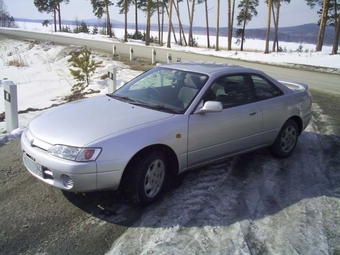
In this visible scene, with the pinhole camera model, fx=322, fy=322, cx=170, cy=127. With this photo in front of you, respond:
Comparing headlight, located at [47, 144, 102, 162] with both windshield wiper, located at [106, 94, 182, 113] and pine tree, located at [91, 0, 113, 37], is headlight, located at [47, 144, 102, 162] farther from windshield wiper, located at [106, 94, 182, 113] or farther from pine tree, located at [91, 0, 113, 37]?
pine tree, located at [91, 0, 113, 37]

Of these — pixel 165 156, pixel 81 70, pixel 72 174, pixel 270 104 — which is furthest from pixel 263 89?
pixel 81 70

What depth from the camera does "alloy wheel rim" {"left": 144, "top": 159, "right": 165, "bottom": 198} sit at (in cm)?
364

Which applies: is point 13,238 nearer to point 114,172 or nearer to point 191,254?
point 114,172

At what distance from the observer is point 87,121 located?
3672 mm

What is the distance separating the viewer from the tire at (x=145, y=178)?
348 cm

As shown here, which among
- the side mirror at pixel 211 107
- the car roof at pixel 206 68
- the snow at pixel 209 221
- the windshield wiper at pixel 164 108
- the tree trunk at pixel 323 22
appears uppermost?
the tree trunk at pixel 323 22

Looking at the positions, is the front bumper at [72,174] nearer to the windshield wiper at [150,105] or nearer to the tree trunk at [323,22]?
the windshield wiper at [150,105]

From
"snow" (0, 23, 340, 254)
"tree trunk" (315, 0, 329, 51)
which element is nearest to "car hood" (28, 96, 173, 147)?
"snow" (0, 23, 340, 254)

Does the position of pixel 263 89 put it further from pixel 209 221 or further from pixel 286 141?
pixel 209 221

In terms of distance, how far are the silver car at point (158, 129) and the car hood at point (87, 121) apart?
0.01 m

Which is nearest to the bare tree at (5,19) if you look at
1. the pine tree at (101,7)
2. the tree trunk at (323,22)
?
the pine tree at (101,7)

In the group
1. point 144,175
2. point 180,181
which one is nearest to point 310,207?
point 180,181

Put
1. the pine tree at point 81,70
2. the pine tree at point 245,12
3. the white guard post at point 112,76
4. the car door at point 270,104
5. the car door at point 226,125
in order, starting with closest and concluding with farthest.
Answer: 1. the car door at point 226,125
2. the car door at point 270,104
3. the white guard post at point 112,76
4. the pine tree at point 81,70
5. the pine tree at point 245,12

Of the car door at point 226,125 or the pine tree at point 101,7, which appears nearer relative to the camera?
the car door at point 226,125
